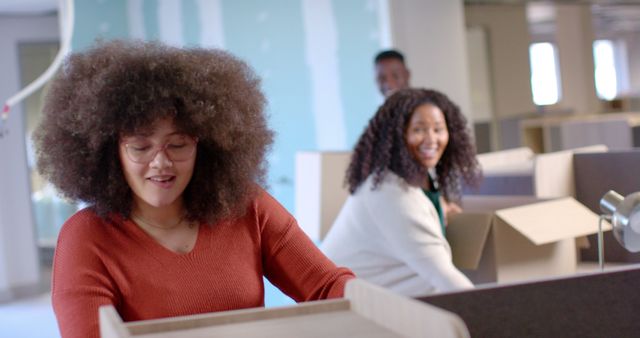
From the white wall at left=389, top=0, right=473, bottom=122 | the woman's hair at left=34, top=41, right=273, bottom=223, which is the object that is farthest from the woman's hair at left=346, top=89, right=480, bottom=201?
the white wall at left=389, top=0, right=473, bottom=122

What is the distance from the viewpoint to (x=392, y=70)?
13.9ft

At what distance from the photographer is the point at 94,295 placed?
1.47 metres

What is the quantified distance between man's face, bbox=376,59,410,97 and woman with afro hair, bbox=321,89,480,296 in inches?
49.9

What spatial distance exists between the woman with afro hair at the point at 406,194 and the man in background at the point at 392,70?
1.27 metres

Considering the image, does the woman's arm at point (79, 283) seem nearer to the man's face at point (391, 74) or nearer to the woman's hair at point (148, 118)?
the woman's hair at point (148, 118)

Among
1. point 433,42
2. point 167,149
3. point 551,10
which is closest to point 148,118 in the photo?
point 167,149

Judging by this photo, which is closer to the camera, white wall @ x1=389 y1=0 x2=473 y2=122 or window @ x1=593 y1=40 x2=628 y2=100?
white wall @ x1=389 y1=0 x2=473 y2=122

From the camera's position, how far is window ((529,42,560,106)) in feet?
42.9

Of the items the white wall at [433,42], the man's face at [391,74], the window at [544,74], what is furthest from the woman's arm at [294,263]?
the window at [544,74]

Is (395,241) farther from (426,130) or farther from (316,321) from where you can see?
(316,321)

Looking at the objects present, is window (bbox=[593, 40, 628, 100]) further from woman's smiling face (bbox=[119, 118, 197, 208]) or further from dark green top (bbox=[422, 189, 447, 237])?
woman's smiling face (bbox=[119, 118, 197, 208])

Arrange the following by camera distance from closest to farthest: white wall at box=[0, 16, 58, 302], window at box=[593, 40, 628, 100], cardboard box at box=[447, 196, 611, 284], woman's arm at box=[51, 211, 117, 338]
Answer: woman's arm at box=[51, 211, 117, 338] → cardboard box at box=[447, 196, 611, 284] → white wall at box=[0, 16, 58, 302] → window at box=[593, 40, 628, 100]

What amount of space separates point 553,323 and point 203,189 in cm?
68

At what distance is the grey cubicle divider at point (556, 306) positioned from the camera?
128 centimetres
